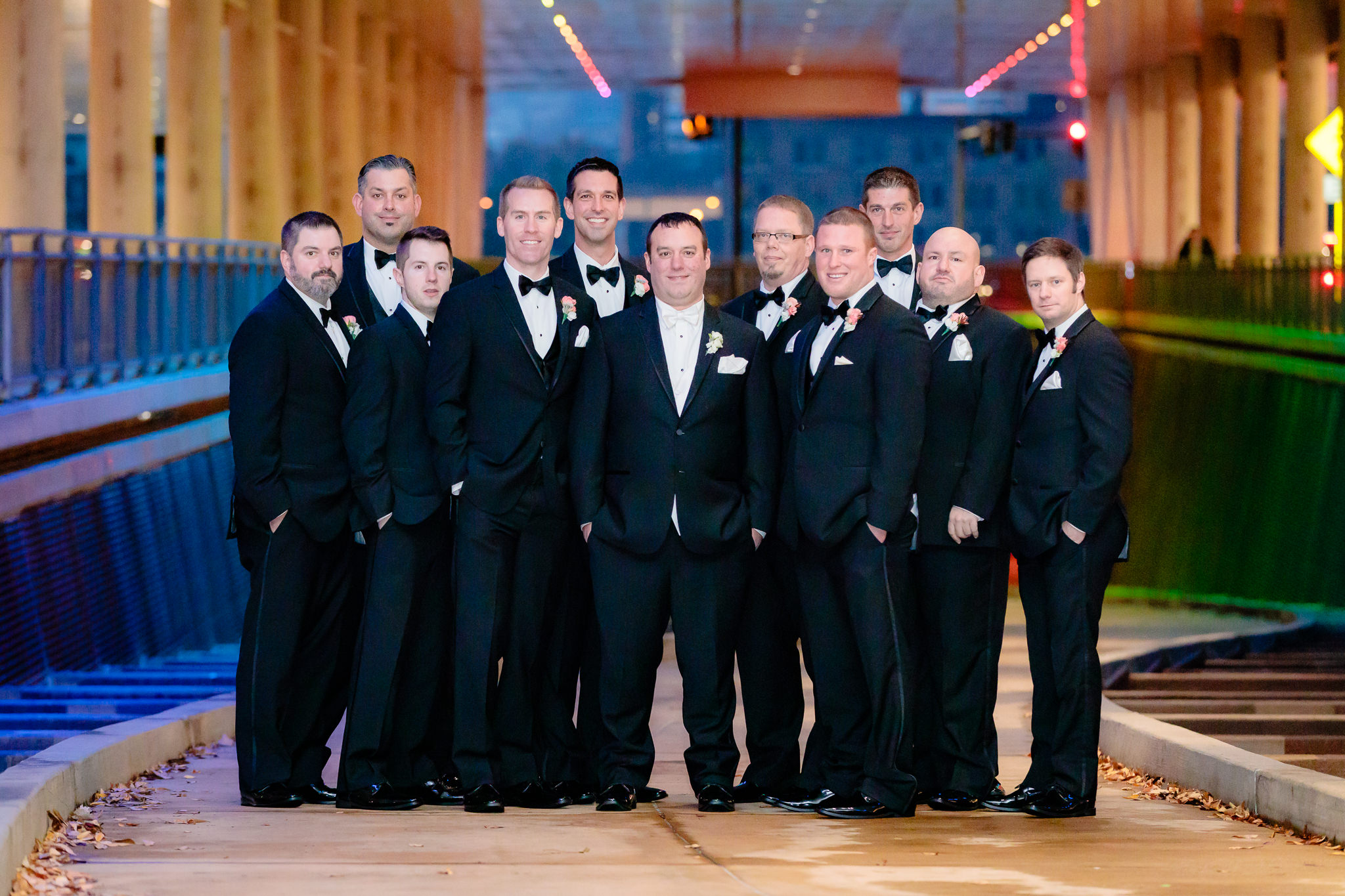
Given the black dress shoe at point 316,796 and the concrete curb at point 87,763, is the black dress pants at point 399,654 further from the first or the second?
the concrete curb at point 87,763

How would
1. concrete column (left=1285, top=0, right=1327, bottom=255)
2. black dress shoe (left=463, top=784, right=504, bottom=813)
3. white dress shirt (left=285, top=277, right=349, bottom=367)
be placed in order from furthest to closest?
concrete column (left=1285, top=0, right=1327, bottom=255) < white dress shirt (left=285, top=277, right=349, bottom=367) < black dress shoe (left=463, top=784, right=504, bottom=813)

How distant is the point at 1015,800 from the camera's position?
5555mm

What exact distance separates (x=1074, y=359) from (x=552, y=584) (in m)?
1.70

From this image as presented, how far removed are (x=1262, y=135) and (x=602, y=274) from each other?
30031 mm

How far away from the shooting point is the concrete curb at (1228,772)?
16.4 ft

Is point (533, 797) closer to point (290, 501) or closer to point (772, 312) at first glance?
point (290, 501)

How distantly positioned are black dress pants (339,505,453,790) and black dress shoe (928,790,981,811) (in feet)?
5.06

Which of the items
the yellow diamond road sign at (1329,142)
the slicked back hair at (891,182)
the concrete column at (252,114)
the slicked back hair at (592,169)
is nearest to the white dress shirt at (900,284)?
the slicked back hair at (891,182)

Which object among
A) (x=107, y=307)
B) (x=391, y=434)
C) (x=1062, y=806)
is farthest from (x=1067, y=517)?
(x=107, y=307)

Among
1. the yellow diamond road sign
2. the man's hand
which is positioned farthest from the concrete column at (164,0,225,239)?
the man's hand

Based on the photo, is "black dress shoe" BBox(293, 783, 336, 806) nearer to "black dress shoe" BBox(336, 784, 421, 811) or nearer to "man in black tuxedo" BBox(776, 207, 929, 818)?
"black dress shoe" BBox(336, 784, 421, 811)

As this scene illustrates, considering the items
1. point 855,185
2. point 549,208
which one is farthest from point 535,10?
point 549,208

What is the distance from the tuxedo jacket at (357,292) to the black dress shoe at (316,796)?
1429mm

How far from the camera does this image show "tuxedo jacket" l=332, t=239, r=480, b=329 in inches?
230
